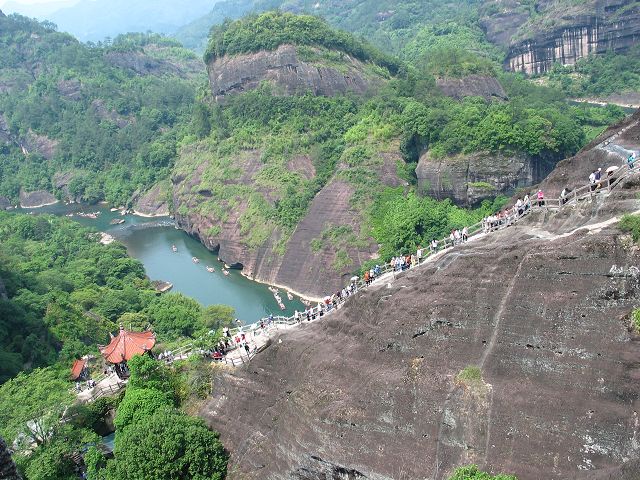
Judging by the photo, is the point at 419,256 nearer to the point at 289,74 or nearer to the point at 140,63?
the point at 289,74

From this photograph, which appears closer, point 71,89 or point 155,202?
point 155,202

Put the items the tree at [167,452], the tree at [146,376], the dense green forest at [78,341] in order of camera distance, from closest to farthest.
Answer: the tree at [167,452] → the dense green forest at [78,341] → the tree at [146,376]

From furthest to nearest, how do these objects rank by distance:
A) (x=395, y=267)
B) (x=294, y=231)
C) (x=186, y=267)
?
(x=186, y=267) → (x=294, y=231) → (x=395, y=267)

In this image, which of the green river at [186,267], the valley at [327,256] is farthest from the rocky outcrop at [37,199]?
the green river at [186,267]

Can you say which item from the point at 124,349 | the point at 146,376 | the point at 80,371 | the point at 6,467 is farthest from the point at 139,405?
the point at 6,467

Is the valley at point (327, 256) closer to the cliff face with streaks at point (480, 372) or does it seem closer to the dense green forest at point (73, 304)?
the cliff face with streaks at point (480, 372)

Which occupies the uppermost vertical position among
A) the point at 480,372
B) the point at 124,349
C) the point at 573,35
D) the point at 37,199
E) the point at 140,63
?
the point at 140,63

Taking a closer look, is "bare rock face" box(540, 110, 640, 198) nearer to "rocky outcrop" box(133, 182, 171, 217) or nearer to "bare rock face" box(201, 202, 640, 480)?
"bare rock face" box(201, 202, 640, 480)
